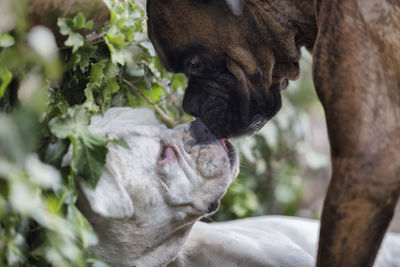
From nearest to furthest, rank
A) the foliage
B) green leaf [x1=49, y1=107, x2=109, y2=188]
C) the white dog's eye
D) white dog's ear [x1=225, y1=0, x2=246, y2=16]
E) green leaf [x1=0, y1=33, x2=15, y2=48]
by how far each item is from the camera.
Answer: the foliage, green leaf [x1=0, y1=33, x2=15, y2=48], green leaf [x1=49, y1=107, x2=109, y2=188], the white dog's eye, white dog's ear [x1=225, y1=0, x2=246, y2=16]

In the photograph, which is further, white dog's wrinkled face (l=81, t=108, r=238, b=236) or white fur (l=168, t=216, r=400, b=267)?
white fur (l=168, t=216, r=400, b=267)

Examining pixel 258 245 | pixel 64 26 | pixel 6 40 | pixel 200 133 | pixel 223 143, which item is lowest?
pixel 258 245

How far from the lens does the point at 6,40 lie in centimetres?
137

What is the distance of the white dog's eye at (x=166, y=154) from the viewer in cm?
183

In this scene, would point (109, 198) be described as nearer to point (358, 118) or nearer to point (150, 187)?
point (150, 187)

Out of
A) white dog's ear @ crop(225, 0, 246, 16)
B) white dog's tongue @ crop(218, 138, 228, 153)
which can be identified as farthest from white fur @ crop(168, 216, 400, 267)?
white dog's ear @ crop(225, 0, 246, 16)

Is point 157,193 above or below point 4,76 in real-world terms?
below

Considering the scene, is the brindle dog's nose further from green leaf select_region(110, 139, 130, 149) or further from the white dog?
green leaf select_region(110, 139, 130, 149)

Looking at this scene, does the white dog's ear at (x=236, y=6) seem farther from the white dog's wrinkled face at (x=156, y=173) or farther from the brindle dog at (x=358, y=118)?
the white dog's wrinkled face at (x=156, y=173)

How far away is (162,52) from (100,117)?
49cm

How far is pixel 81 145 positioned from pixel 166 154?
402 millimetres

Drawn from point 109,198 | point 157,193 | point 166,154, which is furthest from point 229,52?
point 109,198

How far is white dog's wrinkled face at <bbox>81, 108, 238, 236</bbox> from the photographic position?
1.67 metres

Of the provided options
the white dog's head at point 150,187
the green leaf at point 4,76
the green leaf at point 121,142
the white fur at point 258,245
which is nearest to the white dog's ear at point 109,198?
the white dog's head at point 150,187
